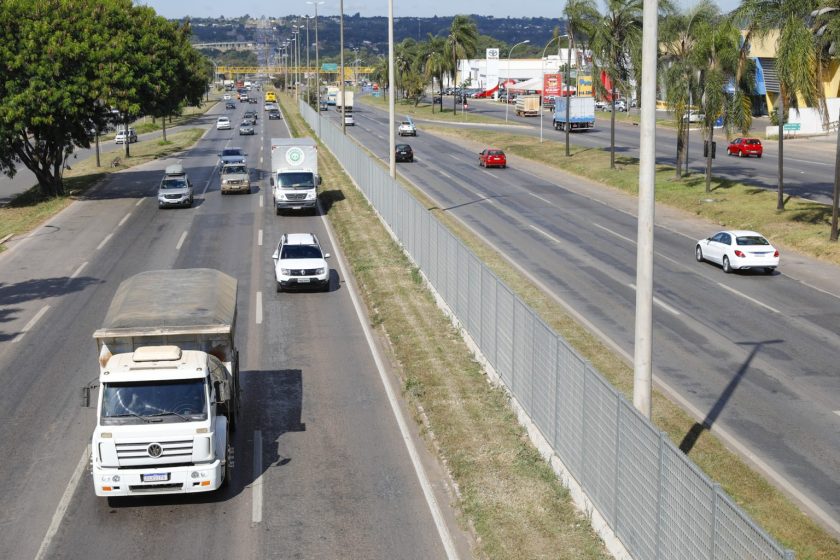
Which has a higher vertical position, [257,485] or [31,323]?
[31,323]

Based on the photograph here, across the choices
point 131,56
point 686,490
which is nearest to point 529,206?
point 131,56

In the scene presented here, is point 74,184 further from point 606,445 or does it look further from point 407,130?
point 606,445

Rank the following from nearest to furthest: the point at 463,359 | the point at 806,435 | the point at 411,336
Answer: the point at 806,435, the point at 463,359, the point at 411,336

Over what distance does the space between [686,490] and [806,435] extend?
965 cm

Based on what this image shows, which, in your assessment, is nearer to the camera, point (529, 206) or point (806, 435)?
point (806, 435)

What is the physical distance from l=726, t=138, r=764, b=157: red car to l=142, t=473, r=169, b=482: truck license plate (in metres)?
69.0

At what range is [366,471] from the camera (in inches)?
690

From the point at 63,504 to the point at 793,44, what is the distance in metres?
33.1

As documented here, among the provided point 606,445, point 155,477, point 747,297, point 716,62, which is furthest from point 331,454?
point 716,62

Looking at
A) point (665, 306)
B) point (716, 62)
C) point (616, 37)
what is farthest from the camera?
point (616, 37)

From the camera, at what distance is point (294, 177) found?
49781 millimetres

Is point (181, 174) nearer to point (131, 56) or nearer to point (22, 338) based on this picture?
point (131, 56)

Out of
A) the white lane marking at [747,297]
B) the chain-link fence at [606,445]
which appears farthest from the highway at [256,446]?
the white lane marking at [747,297]

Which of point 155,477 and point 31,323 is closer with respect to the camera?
point 155,477
